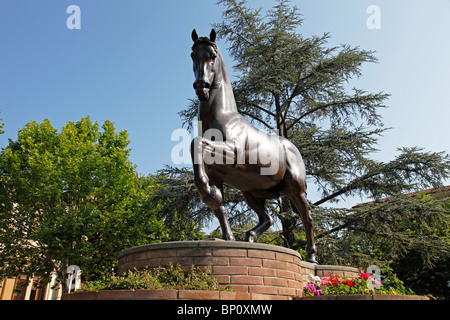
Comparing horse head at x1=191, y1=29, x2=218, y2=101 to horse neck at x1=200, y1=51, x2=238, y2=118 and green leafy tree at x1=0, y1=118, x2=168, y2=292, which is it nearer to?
horse neck at x1=200, y1=51, x2=238, y2=118

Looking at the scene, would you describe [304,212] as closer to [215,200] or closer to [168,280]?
[215,200]

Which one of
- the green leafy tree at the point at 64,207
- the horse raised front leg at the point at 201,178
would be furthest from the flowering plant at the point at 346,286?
the green leafy tree at the point at 64,207

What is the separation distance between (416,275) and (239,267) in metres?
22.6

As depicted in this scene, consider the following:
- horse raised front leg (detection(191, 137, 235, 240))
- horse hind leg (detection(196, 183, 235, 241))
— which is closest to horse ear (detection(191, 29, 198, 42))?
horse raised front leg (detection(191, 137, 235, 240))

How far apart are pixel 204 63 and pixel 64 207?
1443 cm

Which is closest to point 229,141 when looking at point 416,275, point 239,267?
point 239,267

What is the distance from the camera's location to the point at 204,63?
571cm

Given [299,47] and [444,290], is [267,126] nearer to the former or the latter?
[299,47]

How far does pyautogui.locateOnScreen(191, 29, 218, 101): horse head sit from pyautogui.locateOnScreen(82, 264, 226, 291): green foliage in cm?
251

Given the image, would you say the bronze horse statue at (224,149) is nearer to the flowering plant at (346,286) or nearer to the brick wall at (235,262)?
the brick wall at (235,262)

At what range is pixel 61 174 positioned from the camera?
17641mm

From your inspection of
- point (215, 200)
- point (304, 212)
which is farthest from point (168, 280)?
point (304, 212)

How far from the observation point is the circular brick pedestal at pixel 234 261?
16.4ft

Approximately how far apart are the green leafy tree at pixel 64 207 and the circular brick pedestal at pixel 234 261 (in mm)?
11568
